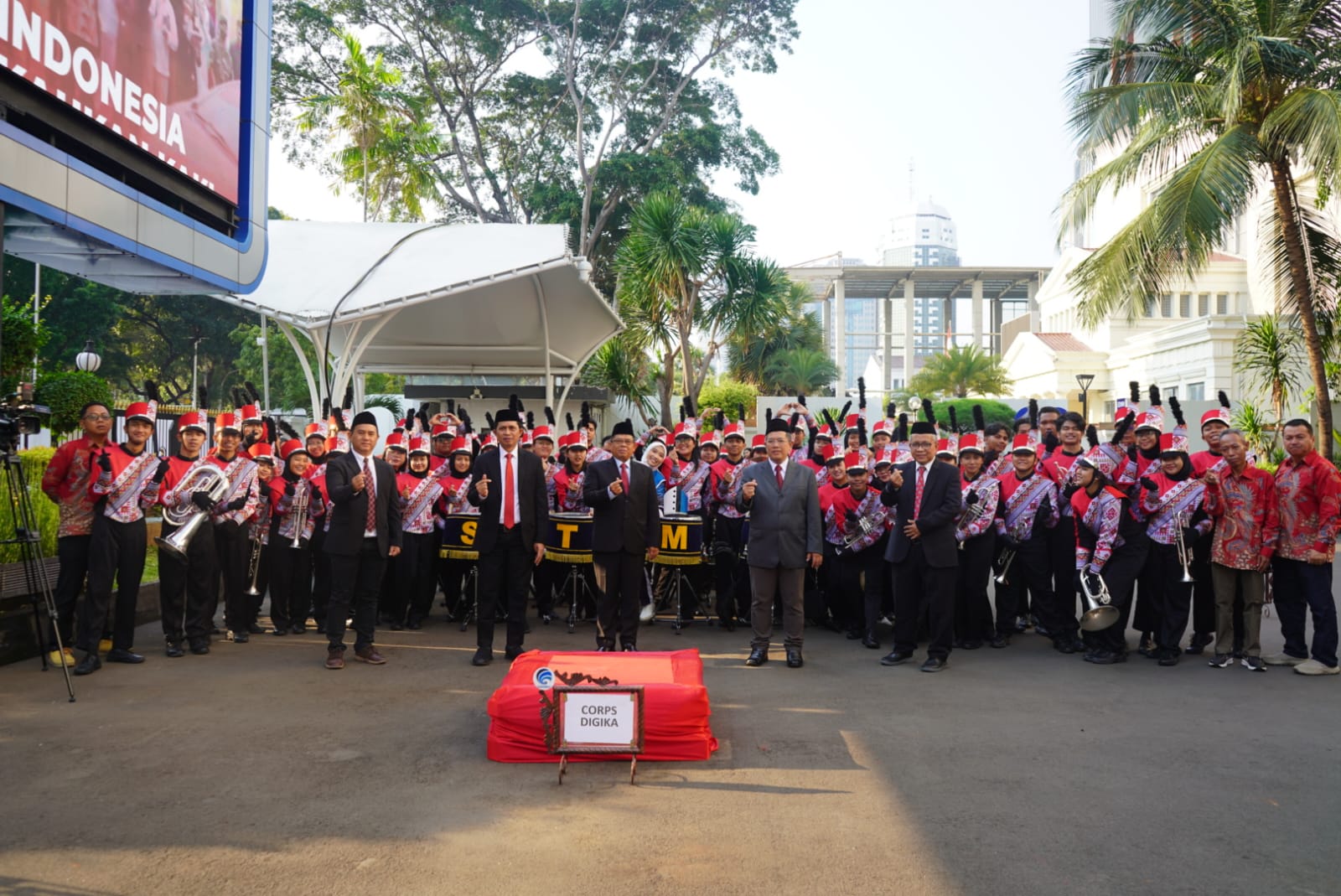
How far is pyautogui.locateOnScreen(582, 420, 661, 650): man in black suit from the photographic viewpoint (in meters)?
8.88

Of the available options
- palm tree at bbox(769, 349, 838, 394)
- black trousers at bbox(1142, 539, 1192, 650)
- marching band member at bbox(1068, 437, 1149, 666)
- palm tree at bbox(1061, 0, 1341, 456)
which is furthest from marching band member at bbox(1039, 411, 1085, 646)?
palm tree at bbox(769, 349, 838, 394)

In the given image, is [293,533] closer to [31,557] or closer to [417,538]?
[417,538]

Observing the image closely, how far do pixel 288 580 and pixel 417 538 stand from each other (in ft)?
4.18

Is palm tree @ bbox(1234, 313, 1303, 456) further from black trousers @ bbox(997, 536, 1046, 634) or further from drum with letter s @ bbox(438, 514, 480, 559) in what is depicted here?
drum with letter s @ bbox(438, 514, 480, 559)

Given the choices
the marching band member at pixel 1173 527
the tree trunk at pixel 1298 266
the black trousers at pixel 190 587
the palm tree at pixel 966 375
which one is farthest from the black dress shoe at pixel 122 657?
the palm tree at pixel 966 375

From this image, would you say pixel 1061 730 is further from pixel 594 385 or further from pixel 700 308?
pixel 594 385

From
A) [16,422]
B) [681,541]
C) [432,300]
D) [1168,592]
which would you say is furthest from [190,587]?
[432,300]

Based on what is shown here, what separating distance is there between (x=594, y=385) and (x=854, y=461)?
22800 mm

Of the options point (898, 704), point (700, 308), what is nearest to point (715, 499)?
point (898, 704)

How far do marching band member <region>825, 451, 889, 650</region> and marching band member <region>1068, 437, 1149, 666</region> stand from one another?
1749 mm

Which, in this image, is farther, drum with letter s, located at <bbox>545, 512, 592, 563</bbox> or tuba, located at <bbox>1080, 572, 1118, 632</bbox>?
drum with letter s, located at <bbox>545, 512, 592, 563</bbox>

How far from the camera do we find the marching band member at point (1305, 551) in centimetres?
827

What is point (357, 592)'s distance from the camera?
29.0 feet

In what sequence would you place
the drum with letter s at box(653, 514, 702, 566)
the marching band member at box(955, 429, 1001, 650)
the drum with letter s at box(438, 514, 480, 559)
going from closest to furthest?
the marching band member at box(955, 429, 1001, 650) < the drum with letter s at box(653, 514, 702, 566) < the drum with letter s at box(438, 514, 480, 559)
